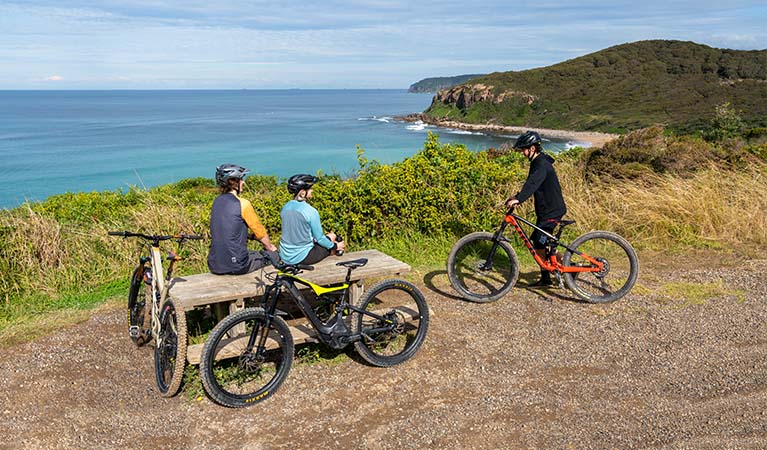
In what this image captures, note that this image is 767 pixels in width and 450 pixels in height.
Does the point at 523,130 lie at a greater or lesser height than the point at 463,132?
greater

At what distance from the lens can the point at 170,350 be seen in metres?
4.61

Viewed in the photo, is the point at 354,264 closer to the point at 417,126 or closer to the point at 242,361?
the point at 242,361

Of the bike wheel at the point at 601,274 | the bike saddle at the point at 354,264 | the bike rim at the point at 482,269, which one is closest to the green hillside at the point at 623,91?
the bike wheel at the point at 601,274

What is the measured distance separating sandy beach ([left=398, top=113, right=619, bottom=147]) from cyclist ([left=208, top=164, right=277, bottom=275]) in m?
82.8

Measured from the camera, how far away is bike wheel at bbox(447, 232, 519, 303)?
6.79 meters

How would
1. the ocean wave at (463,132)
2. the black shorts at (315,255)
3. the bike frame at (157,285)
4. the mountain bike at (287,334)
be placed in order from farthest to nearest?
the ocean wave at (463,132), the black shorts at (315,255), the bike frame at (157,285), the mountain bike at (287,334)

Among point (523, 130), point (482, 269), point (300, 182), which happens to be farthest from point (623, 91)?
point (300, 182)

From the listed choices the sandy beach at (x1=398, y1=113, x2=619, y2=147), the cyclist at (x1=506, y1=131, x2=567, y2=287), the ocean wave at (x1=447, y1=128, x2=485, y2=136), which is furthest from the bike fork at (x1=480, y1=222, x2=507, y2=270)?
the ocean wave at (x1=447, y1=128, x2=485, y2=136)

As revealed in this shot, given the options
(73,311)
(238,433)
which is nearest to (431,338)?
(238,433)

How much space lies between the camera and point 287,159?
223 feet

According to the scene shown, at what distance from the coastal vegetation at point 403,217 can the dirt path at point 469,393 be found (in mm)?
1746

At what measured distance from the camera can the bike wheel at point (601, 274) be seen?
22.5ft

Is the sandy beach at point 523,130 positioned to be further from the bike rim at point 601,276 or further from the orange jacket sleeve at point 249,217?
the orange jacket sleeve at point 249,217

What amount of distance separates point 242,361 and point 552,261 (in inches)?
160
